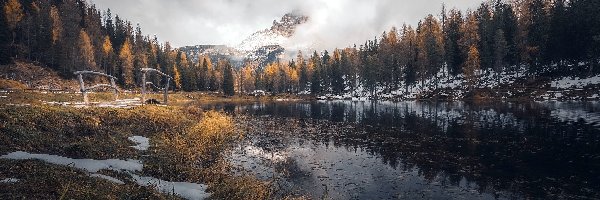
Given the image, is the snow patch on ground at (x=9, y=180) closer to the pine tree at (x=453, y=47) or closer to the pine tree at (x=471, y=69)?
the pine tree at (x=471, y=69)

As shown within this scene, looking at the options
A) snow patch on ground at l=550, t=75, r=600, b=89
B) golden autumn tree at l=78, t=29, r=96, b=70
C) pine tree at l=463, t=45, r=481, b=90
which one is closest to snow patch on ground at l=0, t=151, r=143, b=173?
snow patch on ground at l=550, t=75, r=600, b=89

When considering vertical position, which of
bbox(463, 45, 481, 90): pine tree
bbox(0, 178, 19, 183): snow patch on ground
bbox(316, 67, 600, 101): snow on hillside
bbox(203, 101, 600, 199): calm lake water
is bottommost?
bbox(203, 101, 600, 199): calm lake water

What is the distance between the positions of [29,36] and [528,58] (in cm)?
13644

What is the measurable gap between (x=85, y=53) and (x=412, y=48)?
345 feet

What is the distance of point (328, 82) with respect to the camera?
16550 centimetres

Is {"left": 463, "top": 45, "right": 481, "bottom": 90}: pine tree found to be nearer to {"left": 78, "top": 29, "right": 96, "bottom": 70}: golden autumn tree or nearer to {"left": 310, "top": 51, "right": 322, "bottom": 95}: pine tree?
{"left": 310, "top": 51, "right": 322, "bottom": 95}: pine tree

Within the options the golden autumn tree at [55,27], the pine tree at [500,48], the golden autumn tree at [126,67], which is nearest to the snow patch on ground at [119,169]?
the pine tree at [500,48]

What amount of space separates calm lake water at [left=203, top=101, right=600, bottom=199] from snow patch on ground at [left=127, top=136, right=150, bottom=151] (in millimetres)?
6065

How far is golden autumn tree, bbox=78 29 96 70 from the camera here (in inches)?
4380

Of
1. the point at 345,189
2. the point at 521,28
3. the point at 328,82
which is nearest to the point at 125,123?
the point at 345,189

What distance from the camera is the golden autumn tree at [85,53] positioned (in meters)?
111

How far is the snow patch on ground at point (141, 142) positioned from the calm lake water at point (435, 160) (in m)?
6.07

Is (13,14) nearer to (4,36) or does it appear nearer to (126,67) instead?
(4,36)

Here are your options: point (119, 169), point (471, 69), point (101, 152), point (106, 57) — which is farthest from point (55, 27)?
point (471, 69)
